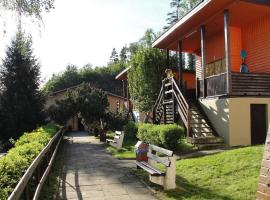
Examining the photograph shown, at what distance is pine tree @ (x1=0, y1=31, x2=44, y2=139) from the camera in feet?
99.2

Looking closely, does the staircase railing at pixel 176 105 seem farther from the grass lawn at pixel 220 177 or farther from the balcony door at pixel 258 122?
the grass lawn at pixel 220 177

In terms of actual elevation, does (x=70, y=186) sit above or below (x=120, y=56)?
below

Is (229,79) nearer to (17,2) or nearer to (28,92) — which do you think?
(17,2)

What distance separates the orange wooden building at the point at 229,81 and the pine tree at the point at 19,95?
A: 1326 cm

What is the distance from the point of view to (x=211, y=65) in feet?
68.4

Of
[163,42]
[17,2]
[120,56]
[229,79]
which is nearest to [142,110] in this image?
[163,42]

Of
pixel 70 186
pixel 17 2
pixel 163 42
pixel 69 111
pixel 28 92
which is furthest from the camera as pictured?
pixel 28 92

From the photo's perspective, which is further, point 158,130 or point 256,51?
point 256,51

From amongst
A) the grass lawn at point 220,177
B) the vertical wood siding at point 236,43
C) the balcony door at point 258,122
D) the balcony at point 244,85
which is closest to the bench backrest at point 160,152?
the grass lawn at point 220,177

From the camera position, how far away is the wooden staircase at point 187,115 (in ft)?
48.8

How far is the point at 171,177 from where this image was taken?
861cm

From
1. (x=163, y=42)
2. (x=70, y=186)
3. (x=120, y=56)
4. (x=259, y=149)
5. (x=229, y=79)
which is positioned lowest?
(x=70, y=186)

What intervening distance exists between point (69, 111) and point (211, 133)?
1412 cm

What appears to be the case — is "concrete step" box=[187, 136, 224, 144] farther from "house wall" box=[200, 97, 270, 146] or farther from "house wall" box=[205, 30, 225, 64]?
"house wall" box=[205, 30, 225, 64]
